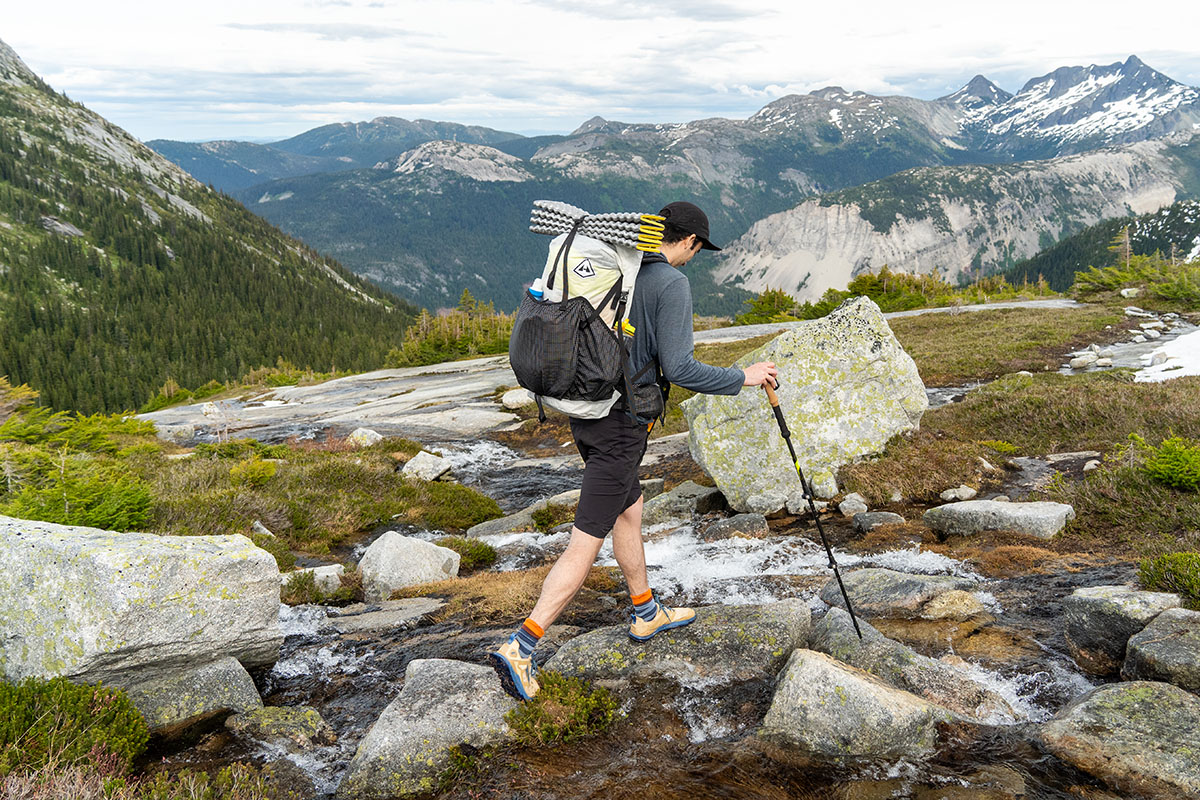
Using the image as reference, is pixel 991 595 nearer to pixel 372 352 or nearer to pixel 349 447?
pixel 349 447

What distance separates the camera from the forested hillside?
13141 cm

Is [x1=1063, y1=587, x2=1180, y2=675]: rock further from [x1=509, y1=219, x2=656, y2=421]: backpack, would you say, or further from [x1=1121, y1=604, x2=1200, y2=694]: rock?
[x1=509, y1=219, x2=656, y2=421]: backpack

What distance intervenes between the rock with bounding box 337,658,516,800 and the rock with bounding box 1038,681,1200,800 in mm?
4057

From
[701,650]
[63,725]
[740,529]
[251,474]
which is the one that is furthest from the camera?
[251,474]

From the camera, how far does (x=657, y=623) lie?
6.10 meters

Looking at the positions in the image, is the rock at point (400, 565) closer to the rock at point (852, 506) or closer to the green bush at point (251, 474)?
the green bush at point (251, 474)

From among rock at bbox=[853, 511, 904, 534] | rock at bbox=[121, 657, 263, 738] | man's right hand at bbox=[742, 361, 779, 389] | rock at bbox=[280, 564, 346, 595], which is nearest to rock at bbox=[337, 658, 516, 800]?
rock at bbox=[121, 657, 263, 738]

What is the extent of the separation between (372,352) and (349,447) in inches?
5403

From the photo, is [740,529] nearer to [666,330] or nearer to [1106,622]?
[1106,622]

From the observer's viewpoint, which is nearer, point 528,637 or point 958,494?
point 528,637

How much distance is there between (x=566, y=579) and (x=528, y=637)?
58 cm

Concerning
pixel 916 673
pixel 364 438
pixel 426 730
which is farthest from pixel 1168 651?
pixel 364 438

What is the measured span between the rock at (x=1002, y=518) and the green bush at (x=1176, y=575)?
252 centimetres

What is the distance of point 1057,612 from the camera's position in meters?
6.57
